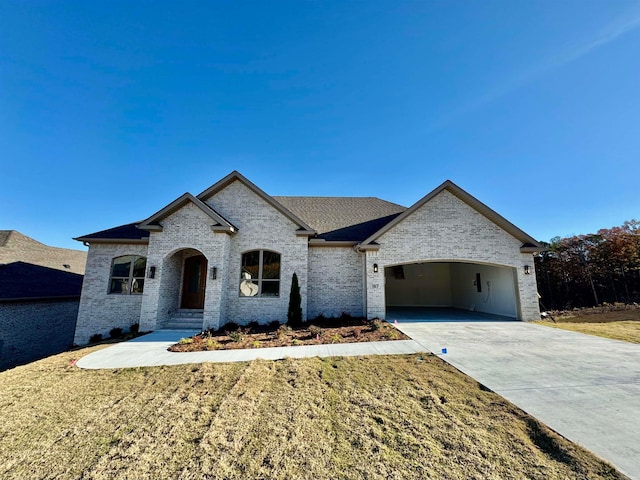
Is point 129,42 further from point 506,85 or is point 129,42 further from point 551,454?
point 551,454

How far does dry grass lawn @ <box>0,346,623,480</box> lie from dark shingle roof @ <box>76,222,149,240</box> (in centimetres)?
757

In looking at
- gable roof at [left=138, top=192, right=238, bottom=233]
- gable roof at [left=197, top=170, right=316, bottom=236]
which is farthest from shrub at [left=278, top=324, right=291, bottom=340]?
gable roof at [left=138, top=192, right=238, bottom=233]

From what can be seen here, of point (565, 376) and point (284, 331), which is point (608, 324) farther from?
point (284, 331)

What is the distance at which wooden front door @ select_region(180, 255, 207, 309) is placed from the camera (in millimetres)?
12709

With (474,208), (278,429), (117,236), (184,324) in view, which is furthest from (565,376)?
(117,236)

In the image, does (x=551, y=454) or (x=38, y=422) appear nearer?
(x=551, y=454)

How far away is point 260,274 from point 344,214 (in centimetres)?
655

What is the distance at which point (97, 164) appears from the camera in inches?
650

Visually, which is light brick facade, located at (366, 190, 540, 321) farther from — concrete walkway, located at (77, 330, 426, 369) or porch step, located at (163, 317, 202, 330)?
porch step, located at (163, 317, 202, 330)

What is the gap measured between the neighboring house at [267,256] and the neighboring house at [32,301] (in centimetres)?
410

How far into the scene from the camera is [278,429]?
392 centimetres

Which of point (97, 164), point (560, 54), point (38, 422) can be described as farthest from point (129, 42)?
point (560, 54)

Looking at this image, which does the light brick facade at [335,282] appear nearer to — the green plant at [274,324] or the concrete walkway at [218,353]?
the green plant at [274,324]

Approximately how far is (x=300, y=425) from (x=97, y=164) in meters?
19.7
